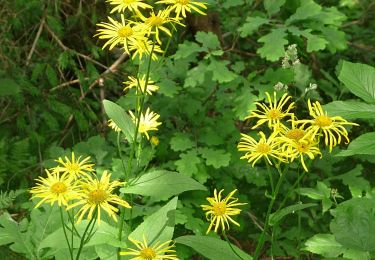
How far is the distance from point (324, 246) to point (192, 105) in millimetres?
1313

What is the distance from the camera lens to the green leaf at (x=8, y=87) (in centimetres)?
321

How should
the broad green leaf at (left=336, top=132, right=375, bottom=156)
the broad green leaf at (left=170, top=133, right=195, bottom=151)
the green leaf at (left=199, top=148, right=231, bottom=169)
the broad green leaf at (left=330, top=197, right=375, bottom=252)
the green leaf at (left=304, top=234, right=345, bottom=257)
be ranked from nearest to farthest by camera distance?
the broad green leaf at (left=336, top=132, right=375, bottom=156)
the broad green leaf at (left=330, top=197, right=375, bottom=252)
the green leaf at (left=304, top=234, right=345, bottom=257)
the green leaf at (left=199, top=148, right=231, bottom=169)
the broad green leaf at (left=170, top=133, right=195, bottom=151)

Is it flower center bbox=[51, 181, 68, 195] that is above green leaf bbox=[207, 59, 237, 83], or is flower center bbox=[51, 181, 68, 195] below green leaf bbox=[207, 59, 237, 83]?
above

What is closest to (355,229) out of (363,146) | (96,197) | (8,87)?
(363,146)

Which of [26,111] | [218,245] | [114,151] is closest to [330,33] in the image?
A: [114,151]

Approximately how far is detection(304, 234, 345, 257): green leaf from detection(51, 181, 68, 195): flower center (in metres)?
1.05

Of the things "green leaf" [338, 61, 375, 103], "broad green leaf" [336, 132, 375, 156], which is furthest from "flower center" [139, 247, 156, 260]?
"green leaf" [338, 61, 375, 103]

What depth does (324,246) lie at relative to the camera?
6.75 ft

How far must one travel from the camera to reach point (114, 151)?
10.4 ft

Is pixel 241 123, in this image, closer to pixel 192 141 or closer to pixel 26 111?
pixel 192 141

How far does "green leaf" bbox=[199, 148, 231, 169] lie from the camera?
2.68 m

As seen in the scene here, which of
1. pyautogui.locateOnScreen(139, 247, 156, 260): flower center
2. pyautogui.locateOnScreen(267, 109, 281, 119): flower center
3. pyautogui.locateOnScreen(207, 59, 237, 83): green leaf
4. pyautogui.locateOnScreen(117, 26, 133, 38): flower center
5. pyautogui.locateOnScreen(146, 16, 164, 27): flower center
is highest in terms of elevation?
pyautogui.locateOnScreen(146, 16, 164, 27): flower center

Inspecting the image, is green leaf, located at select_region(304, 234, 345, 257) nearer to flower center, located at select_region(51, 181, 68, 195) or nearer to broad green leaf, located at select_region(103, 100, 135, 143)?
broad green leaf, located at select_region(103, 100, 135, 143)

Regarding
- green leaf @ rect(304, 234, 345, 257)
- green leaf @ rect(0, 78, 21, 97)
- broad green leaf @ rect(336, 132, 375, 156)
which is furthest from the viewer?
green leaf @ rect(0, 78, 21, 97)
